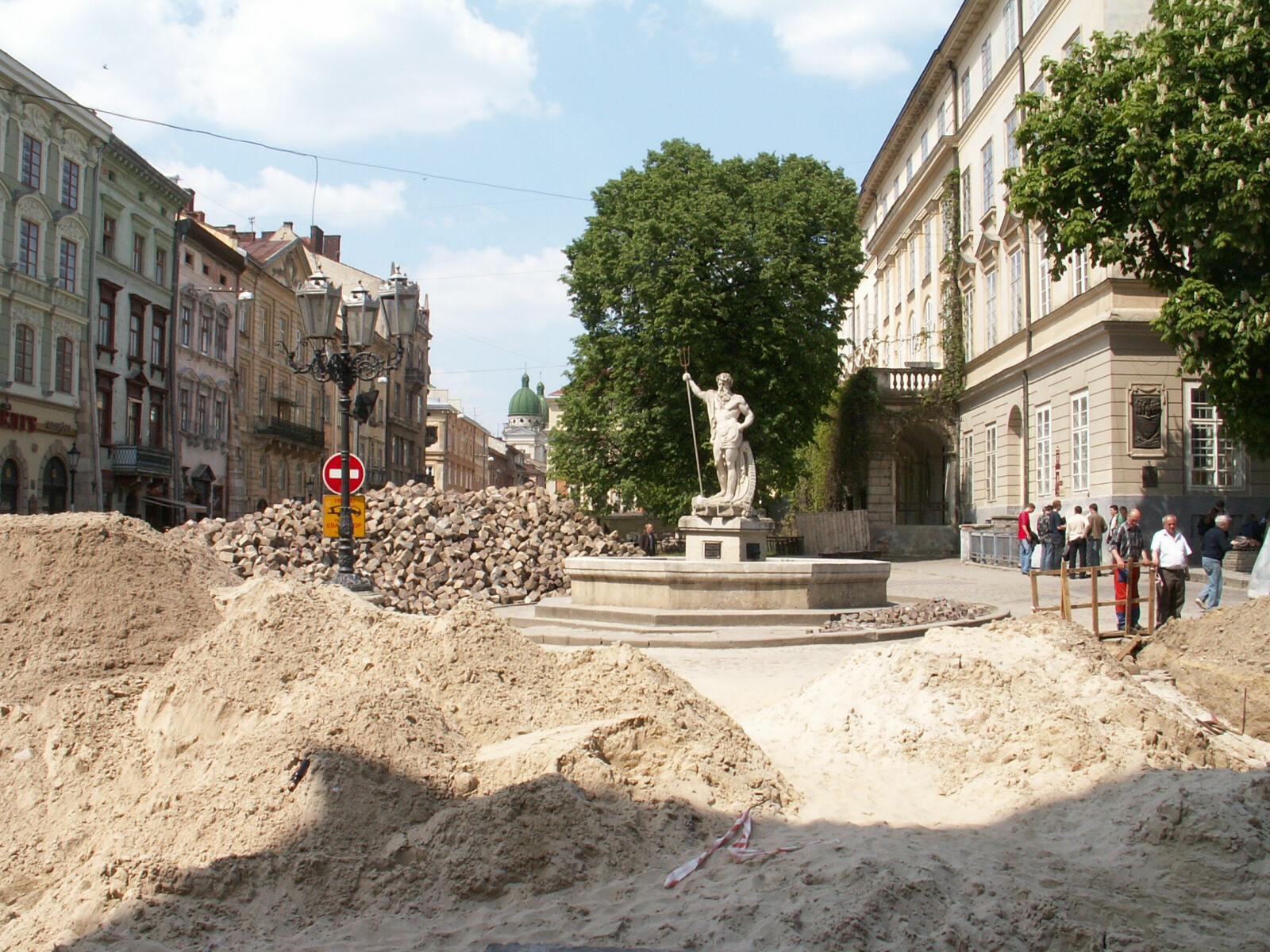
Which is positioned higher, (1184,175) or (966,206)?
(966,206)

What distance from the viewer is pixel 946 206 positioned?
37.7 meters

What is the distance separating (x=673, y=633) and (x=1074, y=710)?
7.38 m

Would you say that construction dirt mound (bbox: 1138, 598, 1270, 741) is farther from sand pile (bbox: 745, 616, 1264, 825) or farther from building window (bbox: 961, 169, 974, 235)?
building window (bbox: 961, 169, 974, 235)

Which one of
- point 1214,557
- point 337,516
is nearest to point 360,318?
point 337,516

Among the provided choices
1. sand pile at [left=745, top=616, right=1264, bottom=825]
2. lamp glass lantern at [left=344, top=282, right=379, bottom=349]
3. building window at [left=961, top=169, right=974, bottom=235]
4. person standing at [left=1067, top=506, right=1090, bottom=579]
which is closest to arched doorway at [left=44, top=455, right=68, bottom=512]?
lamp glass lantern at [left=344, top=282, right=379, bottom=349]

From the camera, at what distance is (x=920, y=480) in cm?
4562

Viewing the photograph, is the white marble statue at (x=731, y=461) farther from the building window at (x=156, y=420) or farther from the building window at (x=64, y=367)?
the building window at (x=156, y=420)

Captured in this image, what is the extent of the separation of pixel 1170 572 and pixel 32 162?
32827 mm

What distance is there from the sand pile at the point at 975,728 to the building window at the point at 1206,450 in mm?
18529

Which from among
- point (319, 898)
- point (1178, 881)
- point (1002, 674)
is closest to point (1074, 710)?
point (1002, 674)

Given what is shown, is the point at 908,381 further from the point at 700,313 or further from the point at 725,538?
the point at 725,538

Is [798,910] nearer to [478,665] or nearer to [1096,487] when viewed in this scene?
[478,665]

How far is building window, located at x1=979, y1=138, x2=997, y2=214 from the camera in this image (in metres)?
33.5

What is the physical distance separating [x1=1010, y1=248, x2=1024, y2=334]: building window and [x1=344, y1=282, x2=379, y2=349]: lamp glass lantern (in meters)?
22.2
